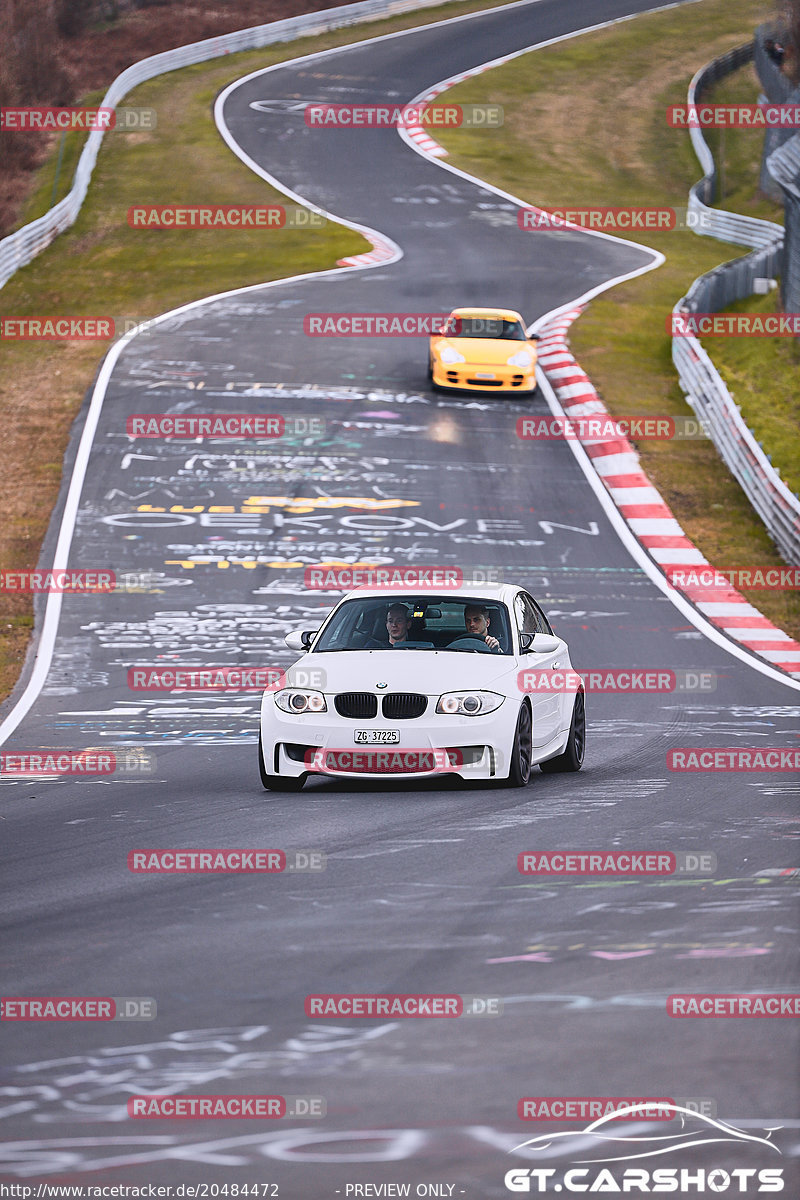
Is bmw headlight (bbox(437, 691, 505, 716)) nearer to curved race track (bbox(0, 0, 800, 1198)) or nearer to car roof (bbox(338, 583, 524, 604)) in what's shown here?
curved race track (bbox(0, 0, 800, 1198))

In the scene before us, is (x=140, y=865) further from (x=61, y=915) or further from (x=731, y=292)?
(x=731, y=292)

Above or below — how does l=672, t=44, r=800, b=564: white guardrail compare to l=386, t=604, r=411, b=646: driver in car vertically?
below

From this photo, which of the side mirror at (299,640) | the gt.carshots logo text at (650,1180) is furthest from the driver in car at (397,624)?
the gt.carshots logo text at (650,1180)

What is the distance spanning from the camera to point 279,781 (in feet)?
35.3

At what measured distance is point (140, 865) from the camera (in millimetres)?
8461

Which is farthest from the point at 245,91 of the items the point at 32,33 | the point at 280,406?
the point at 280,406

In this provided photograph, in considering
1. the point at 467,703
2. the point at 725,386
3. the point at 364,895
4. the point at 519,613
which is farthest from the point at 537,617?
the point at 725,386

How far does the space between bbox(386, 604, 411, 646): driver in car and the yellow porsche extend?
18.0 metres

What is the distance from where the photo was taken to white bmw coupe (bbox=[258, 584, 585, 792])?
10539 millimetres

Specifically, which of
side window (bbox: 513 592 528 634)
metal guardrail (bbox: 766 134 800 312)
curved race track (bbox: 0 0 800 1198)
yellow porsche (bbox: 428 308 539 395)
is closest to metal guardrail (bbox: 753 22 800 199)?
metal guardrail (bbox: 766 134 800 312)

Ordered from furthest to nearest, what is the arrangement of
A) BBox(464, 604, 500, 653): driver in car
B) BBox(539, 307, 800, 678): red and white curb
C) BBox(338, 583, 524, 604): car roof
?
BBox(539, 307, 800, 678): red and white curb
BBox(338, 583, 524, 604): car roof
BBox(464, 604, 500, 653): driver in car

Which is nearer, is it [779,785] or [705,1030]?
[705,1030]

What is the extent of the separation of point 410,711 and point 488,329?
20224 millimetres

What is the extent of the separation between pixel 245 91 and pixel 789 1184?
197 ft
